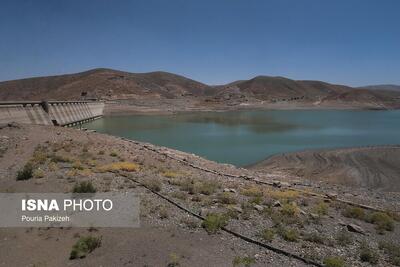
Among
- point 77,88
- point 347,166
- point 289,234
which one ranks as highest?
point 77,88

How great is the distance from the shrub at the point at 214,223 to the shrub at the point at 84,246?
2554 mm

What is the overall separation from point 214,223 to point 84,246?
3103 millimetres

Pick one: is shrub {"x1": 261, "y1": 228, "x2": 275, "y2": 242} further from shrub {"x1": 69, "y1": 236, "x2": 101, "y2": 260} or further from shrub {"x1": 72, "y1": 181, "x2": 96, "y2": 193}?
shrub {"x1": 72, "y1": 181, "x2": 96, "y2": 193}

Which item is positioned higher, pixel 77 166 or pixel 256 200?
pixel 77 166

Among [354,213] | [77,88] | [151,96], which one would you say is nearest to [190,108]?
[151,96]

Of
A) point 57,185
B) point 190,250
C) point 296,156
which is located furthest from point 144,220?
point 296,156

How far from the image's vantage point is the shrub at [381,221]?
10.2 metres

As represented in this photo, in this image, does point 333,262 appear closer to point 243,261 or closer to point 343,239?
point 243,261

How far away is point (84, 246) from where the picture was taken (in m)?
7.41

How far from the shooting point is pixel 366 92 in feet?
516

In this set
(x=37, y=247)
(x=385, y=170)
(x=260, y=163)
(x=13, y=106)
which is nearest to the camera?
(x=37, y=247)

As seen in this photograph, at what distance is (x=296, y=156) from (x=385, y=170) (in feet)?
22.1

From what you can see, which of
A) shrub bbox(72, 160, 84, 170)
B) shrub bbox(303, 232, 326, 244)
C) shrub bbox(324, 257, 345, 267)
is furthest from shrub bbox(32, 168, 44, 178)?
shrub bbox(324, 257, 345, 267)

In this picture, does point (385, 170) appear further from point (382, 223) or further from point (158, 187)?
point (158, 187)
